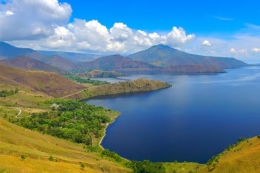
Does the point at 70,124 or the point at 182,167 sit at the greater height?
the point at 70,124

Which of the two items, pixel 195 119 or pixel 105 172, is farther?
pixel 195 119

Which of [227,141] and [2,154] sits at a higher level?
[2,154]

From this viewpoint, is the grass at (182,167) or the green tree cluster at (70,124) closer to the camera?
the grass at (182,167)

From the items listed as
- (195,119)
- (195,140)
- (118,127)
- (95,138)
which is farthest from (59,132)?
(195,119)

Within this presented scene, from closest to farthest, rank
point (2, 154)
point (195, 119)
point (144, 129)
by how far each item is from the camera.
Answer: point (2, 154) < point (144, 129) < point (195, 119)

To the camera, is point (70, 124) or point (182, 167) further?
point (70, 124)

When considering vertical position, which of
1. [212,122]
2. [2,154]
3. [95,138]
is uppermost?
[2,154]

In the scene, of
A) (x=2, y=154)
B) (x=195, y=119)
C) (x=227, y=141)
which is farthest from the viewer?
(x=195, y=119)

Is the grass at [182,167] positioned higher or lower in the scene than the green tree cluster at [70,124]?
lower

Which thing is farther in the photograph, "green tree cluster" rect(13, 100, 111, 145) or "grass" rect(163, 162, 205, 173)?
"green tree cluster" rect(13, 100, 111, 145)

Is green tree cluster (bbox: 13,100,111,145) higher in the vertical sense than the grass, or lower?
higher

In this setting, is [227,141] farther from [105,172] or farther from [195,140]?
[105,172]
